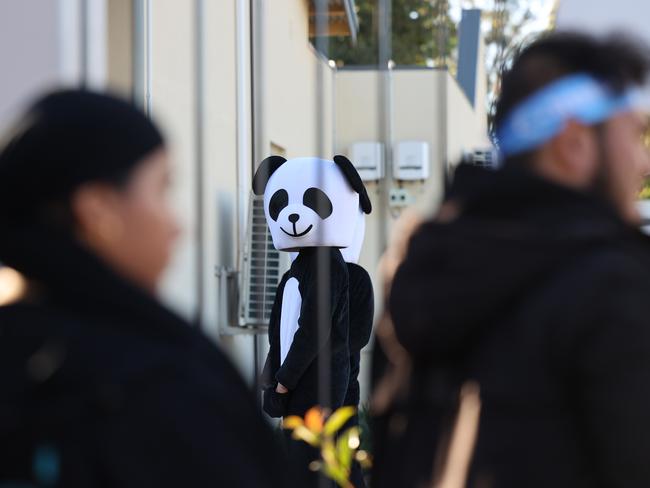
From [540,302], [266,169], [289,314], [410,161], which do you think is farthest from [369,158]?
[540,302]

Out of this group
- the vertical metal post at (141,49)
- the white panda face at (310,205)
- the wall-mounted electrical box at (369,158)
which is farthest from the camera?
the wall-mounted electrical box at (369,158)

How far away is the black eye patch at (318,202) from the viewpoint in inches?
202

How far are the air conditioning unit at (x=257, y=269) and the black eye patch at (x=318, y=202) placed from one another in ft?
6.81

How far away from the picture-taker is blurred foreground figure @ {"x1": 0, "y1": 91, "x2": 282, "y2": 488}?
127 cm

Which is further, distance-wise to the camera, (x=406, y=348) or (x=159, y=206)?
(x=406, y=348)

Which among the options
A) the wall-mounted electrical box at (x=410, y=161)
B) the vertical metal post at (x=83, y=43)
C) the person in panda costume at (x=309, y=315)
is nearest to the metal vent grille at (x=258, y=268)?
the person in panda costume at (x=309, y=315)

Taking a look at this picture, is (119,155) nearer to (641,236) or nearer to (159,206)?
(159,206)

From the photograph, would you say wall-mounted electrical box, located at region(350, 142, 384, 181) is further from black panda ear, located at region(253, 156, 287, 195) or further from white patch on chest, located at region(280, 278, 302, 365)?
white patch on chest, located at region(280, 278, 302, 365)

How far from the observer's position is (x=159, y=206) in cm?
143

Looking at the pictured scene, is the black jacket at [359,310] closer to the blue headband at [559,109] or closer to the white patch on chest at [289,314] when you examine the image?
the white patch on chest at [289,314]

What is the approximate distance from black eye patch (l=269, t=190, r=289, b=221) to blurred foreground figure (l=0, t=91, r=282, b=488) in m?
3.77

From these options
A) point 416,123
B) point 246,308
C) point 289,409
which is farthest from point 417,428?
point 416,123

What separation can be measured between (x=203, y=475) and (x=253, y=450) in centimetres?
8

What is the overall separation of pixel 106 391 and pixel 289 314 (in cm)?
335
